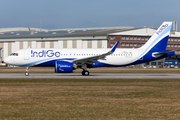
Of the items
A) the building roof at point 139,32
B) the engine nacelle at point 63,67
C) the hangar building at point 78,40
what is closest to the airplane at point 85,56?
the engine nacelle at point 63,67

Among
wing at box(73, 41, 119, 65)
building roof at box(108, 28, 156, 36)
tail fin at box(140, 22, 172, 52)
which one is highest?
building roof at box(108, 28, 156, 36)

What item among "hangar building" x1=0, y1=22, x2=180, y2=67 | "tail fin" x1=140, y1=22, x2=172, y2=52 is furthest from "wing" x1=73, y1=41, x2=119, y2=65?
"hangar building" x1=0, y1=22, x2=180, y2=67

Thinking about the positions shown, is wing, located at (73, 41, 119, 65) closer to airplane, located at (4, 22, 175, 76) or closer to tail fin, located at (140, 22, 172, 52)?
Result: airplane, located at (4, 22, 175, 76)

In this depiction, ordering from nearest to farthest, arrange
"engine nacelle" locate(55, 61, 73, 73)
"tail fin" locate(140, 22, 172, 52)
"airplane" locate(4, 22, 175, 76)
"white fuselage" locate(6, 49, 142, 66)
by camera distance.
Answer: "engine nacelle" locate(55, 61, 73, 73), "airplane" locate(4, 22, 175, 76), "white fuselage" locate(6, 49, 142, 66), "tail fin" locate(140, 22, 172, 52)

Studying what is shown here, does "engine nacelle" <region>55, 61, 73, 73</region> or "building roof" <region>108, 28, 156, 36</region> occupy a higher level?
"building roof" <region>108, 28, 156, 36</region>

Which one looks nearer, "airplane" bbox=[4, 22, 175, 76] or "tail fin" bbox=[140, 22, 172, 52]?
"airplane" bbox=[4, 22, 175, 76]

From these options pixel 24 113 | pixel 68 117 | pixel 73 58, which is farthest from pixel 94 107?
pixel 73 58

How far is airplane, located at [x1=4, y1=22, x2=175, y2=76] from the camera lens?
115ft

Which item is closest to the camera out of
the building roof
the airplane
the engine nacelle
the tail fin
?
the engine nacelle

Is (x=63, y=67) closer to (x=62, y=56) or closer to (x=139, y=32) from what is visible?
(x=62, y=56)

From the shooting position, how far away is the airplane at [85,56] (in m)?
35.0

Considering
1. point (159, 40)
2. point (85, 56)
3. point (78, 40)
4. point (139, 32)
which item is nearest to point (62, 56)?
point (85, 56)

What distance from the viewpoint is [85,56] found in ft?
125

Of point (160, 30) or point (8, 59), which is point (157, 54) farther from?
point (8, 59)
